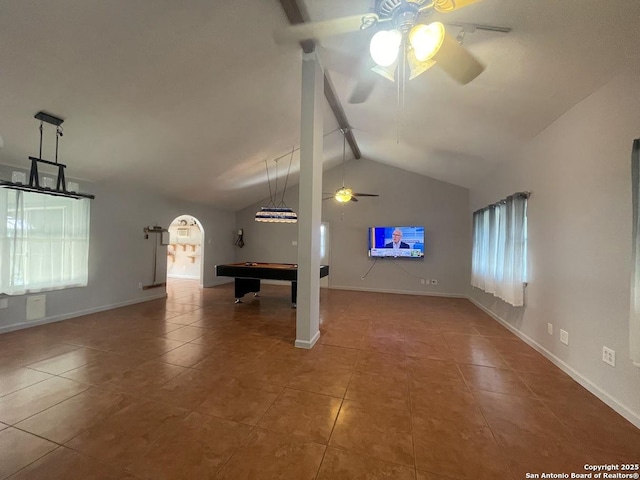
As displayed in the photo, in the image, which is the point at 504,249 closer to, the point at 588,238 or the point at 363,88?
the point at 588,238

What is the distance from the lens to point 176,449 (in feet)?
5.02

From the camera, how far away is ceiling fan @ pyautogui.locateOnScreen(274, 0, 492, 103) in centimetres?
142

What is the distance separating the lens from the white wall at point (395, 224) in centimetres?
629

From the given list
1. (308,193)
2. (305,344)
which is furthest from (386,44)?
(305,344)

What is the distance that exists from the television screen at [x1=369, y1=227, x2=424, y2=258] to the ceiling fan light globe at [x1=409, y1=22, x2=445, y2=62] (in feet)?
17.5

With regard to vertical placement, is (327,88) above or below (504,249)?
above

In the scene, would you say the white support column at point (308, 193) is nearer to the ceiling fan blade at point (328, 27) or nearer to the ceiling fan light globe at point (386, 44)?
the ceiling fan blade at point (328, 27)

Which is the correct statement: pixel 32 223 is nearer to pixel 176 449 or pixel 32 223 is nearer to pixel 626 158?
pixel 176 449

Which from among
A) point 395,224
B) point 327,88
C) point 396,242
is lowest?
point 396,242

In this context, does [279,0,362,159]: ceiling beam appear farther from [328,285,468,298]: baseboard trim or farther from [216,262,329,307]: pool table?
[328,285,468,298]: baseboard trim

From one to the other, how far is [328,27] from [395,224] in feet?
18.2

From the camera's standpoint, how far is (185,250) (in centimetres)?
881

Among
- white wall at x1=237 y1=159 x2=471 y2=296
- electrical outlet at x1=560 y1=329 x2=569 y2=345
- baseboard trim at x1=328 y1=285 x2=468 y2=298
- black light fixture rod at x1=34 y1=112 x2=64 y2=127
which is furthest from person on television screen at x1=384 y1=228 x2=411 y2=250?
black light fixture rod at x1=34 y1=112 x2=64 y2=127

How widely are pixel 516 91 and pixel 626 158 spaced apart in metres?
1.11
